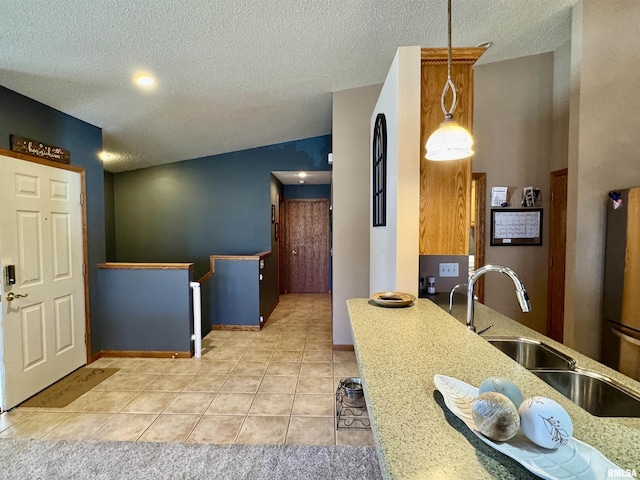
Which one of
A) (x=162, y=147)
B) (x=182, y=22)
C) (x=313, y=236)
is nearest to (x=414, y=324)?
(x=182, y=22)

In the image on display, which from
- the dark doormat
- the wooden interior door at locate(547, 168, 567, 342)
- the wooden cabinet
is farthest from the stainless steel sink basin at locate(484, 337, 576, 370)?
the dark doormat

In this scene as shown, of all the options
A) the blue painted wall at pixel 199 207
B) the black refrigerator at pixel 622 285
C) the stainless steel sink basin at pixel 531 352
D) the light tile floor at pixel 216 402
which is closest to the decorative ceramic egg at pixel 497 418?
the stainless steel sink basin at pixel 531 352

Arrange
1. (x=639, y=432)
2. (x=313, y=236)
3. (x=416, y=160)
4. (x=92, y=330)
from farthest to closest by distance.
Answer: (x=313, y=236), (x=92, y=330), (x=416, y=160), (x=639, y=432)

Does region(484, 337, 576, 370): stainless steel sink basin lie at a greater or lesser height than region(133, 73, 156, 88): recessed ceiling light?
lesser

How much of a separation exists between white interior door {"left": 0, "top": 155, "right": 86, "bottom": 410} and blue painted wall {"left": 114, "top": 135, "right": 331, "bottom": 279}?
2.20 m

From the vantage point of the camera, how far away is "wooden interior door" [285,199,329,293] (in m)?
6.82

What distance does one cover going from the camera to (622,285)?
2.28 meters

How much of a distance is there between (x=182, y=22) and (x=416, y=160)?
1.71 m

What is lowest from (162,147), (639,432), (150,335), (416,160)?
(150,335)

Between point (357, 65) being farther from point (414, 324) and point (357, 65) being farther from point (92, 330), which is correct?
point (92, 330)

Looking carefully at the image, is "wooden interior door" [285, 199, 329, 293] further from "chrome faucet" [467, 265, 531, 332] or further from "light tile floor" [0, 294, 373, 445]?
"chrome faucet" [467, 265, 531, 332]

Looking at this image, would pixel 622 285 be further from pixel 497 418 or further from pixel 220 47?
pixel 220 47

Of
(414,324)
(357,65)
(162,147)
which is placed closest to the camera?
(414,324)

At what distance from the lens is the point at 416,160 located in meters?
1.96
